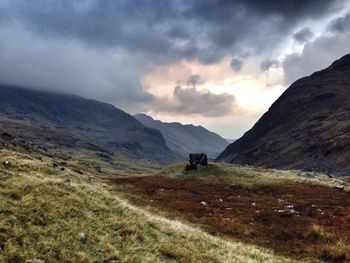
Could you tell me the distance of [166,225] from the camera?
2098 cm

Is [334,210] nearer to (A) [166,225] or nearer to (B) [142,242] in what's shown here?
(A) [166,225]

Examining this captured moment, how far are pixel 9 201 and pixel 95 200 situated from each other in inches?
224

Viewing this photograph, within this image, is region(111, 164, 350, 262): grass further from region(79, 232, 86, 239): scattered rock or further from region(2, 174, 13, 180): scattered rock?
region(2, 174, 13, 180): scattered rock

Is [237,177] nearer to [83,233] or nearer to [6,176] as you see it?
[6,176]

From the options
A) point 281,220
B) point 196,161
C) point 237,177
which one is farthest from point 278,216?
point 196,161

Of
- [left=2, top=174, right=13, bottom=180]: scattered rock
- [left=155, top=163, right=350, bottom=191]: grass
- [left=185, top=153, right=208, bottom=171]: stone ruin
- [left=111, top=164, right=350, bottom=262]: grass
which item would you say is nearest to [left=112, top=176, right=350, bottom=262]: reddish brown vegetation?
[left=111, top=164, right=350, bottom=262]: grass

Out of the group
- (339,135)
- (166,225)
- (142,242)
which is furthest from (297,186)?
(339,135)

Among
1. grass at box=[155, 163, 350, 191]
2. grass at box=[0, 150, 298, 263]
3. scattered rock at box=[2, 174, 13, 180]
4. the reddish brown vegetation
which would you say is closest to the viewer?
grass at box=[0, 150, 298, 263]

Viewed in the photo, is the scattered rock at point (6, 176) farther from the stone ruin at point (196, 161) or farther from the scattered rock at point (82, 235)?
the stone ruin at point (196, 161)

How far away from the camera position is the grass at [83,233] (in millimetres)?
13484

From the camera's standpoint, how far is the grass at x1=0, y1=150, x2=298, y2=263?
13.5 metres

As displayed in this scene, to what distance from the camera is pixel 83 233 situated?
50.6ft

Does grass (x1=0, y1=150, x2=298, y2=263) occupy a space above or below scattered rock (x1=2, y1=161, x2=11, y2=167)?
below

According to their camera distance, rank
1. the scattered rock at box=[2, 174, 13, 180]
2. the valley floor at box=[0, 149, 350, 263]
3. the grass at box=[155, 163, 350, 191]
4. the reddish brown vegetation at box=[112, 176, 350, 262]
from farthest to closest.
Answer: the grass at box=[155, 163, 350, 191], the reddish brown vegetation at box=[112, 176, 350, 262], the scattered rock at box=[2, 174, 13, 180], the valley floor at box=[0, 149, 350, 263]
